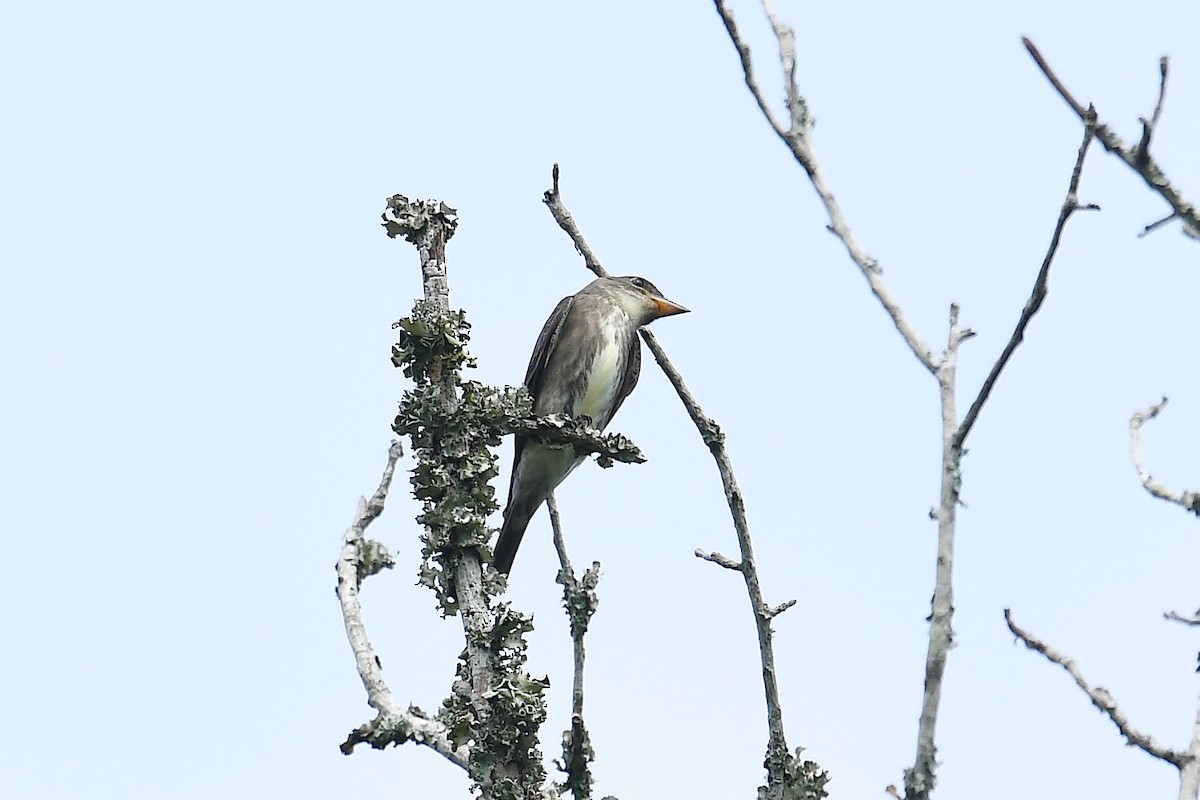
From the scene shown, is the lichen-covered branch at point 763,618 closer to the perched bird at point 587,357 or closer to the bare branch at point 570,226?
the bare branch at point 570,226

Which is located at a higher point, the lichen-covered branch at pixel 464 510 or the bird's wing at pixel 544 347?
the bird's wing at pixel 544 347

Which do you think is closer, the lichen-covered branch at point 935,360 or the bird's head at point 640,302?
the lichen-covered branch at point 935,360

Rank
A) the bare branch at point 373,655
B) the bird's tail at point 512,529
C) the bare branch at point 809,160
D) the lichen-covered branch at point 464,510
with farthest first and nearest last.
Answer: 1. the bird's tail at point 512,529
2. the bare branch at point 373,655
3. the lichen-covered branch at point 464,510
4. the bare branch at point 809,160

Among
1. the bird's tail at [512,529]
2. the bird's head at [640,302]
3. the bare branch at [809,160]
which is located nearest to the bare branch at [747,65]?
the bare branch at [809,160]

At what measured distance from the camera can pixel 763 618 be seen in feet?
15.5

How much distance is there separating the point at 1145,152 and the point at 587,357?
6.94 metres

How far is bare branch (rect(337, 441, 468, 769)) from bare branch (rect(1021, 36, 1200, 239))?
2727 mm

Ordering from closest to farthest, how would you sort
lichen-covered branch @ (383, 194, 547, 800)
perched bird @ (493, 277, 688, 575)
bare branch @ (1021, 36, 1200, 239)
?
1. bare branch @ (1021, 36, 1200, 239)
2. lichen-covered branch @ (383, 194, 547, 800)
3. perched bird @ (493, 277, 688, 575)

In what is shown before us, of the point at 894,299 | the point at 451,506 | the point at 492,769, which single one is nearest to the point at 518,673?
the point at 492,769

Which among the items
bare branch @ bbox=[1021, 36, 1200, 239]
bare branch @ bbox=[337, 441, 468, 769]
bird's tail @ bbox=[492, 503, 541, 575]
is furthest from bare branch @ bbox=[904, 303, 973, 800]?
bird's tail @ bbox=[492, 503, 541, 575]

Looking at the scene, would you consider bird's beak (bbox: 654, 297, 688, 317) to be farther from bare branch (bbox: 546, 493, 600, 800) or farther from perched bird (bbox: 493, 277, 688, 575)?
bare branch (bbox: 546, 493, 600, 800)

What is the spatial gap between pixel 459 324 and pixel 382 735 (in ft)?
4.64

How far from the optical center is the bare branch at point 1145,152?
9.76ft

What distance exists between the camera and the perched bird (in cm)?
984
